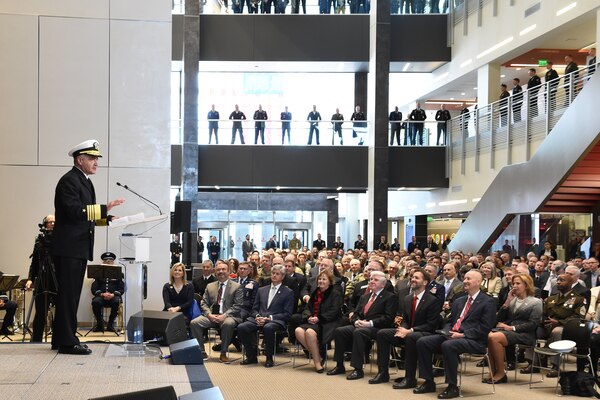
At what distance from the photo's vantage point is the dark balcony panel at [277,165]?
25.6 meters

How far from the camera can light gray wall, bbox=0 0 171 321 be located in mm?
12422

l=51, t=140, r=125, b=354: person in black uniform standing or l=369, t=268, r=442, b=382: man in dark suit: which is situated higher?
l=51, t=140, r=125, b=354: person in black uniform standing

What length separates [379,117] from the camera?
83.4 ft

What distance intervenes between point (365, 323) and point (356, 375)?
0.67 m

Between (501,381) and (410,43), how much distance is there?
57.2ft

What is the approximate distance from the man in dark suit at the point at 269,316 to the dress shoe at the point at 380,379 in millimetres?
1742

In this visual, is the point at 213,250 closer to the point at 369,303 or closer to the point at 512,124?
the point at 512,124

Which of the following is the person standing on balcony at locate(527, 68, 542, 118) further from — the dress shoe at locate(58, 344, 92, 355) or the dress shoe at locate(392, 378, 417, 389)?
the dress shoe at locate(58, 344, 92, 355)

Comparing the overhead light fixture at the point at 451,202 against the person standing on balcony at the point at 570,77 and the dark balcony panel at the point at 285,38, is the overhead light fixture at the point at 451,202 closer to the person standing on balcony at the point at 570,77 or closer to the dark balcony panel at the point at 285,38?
the dark balcony panel at the point at 285,38

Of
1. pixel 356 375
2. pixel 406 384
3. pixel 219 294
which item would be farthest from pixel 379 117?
pixel 406 384

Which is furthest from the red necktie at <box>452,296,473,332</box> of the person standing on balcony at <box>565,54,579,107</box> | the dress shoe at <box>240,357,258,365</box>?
the person standing on balcony at <box>565,54,579,107</box>

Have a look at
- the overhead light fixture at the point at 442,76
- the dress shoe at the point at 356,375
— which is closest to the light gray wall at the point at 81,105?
the dress shoe at the point at 356,375

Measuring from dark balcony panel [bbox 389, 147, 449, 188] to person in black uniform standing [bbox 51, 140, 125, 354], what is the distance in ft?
64.5

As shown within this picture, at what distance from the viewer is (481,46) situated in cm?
2478
